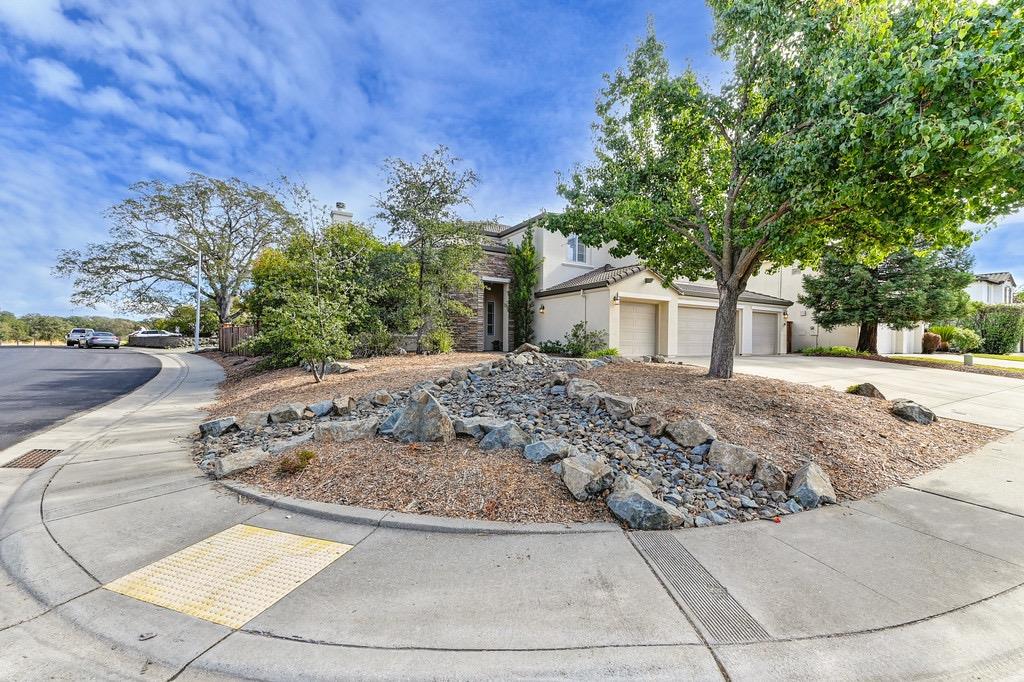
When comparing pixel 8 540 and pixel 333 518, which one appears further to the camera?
pixel 333 518

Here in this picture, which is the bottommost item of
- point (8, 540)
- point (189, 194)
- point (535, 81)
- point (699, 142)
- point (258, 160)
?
point (8, 540)

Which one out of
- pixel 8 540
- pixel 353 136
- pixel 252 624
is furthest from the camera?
pixel 353 136

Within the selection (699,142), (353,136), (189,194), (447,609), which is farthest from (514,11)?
(189,194)

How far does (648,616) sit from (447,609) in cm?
103

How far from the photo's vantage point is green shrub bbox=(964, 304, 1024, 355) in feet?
66.8

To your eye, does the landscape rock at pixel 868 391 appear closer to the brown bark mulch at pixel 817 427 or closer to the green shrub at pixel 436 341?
the brown bark mulch at pixel 817 427

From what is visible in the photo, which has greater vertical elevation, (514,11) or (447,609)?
(514,11)

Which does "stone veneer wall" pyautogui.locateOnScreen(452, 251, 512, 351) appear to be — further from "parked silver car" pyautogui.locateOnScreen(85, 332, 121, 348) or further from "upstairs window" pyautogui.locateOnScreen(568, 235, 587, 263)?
"parked silver car" pyautogui.locateOnScreen(85, 332, 121, 348)

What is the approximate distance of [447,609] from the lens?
217cm

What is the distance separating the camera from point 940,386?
9.33 metres

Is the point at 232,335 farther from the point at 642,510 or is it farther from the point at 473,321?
the point at 642,510

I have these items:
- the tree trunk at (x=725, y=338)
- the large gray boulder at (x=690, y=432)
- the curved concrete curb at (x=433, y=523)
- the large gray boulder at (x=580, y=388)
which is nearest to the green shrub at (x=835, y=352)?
the tree trunk at (x=725, y=338)

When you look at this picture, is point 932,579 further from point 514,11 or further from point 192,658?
point 514,11

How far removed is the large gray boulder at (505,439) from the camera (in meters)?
4.19
